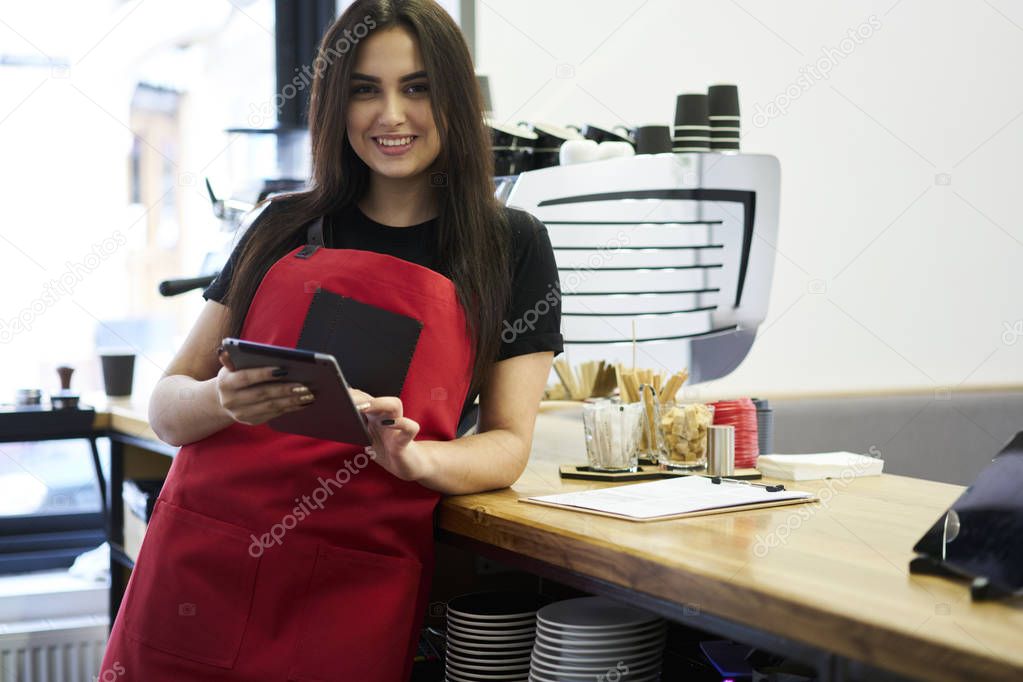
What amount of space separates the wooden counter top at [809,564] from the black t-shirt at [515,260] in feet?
0.74

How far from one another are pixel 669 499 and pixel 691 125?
107cm

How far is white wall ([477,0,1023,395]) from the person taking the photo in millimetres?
3111

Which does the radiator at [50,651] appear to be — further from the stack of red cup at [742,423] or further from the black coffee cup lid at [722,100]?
the black coffee cup lid at [722,100]

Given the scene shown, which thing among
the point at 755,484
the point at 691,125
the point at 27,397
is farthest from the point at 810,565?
the point at 27,397

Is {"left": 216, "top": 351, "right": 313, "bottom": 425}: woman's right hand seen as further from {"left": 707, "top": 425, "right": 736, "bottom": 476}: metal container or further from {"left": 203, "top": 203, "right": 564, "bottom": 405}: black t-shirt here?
{"left": 707, "top": 425, "right": 736, "bottom": 476}: metal container

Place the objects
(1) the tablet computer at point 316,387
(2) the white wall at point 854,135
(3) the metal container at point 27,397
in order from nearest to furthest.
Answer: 1. (1) the tablet computer at point 316,387
2. (3) the metal container at point 27,397
3. (2) the white wall at point 854,135

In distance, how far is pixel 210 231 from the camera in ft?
12.1

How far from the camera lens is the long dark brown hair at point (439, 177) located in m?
1.57

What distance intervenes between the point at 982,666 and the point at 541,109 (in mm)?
2756

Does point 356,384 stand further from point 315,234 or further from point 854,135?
point 854,135

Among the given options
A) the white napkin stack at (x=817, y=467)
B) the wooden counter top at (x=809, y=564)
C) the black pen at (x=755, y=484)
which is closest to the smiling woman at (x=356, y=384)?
the wooden counter top at (x=809, y=564)

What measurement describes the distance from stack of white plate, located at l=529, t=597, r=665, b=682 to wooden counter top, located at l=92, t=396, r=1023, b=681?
13cm

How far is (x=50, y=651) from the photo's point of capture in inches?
112

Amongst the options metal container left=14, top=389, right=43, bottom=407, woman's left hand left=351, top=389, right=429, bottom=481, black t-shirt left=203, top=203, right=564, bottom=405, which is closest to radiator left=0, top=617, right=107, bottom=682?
metal container left=14, top=389, right=43, bottom=407
